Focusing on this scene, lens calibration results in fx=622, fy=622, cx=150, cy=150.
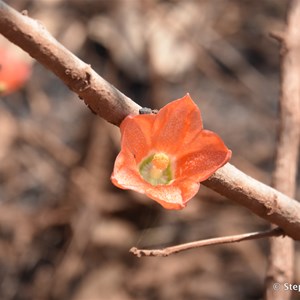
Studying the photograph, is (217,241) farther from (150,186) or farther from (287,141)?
(287,141)

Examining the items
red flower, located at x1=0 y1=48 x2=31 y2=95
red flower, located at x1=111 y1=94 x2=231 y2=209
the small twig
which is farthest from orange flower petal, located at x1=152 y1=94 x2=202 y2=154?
red flower, located at x1=0 y1=48 x2=31 y2=95

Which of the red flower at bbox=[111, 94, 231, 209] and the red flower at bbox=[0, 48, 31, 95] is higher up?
the red flower at bbox=[0, 48, 31, 95]

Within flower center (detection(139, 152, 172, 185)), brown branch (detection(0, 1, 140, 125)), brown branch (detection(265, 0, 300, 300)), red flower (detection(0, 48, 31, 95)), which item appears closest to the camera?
brown branch (detection(0, 1, 140, 125))

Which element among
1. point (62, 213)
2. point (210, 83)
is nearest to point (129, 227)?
point (62, 213)

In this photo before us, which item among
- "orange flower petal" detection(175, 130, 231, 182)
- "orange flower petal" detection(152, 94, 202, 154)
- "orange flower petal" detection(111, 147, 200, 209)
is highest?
"orange flower petal" detection(152, 94, 202, 154)

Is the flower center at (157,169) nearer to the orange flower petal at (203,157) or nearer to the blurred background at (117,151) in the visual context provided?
the orange flower petal at (203,157)

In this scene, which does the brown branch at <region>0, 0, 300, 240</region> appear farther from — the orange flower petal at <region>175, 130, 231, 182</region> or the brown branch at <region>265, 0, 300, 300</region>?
the brown branch at <region>265, 0, 300, 300</region>

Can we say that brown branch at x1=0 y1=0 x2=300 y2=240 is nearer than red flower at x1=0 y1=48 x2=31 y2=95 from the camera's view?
Yes

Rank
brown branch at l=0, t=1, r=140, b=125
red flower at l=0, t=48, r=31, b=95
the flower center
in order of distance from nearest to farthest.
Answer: brown branch at l=0, t=1, r=140, b=125
the flower center
red flower at l=0, t=48, r=31, b=95
